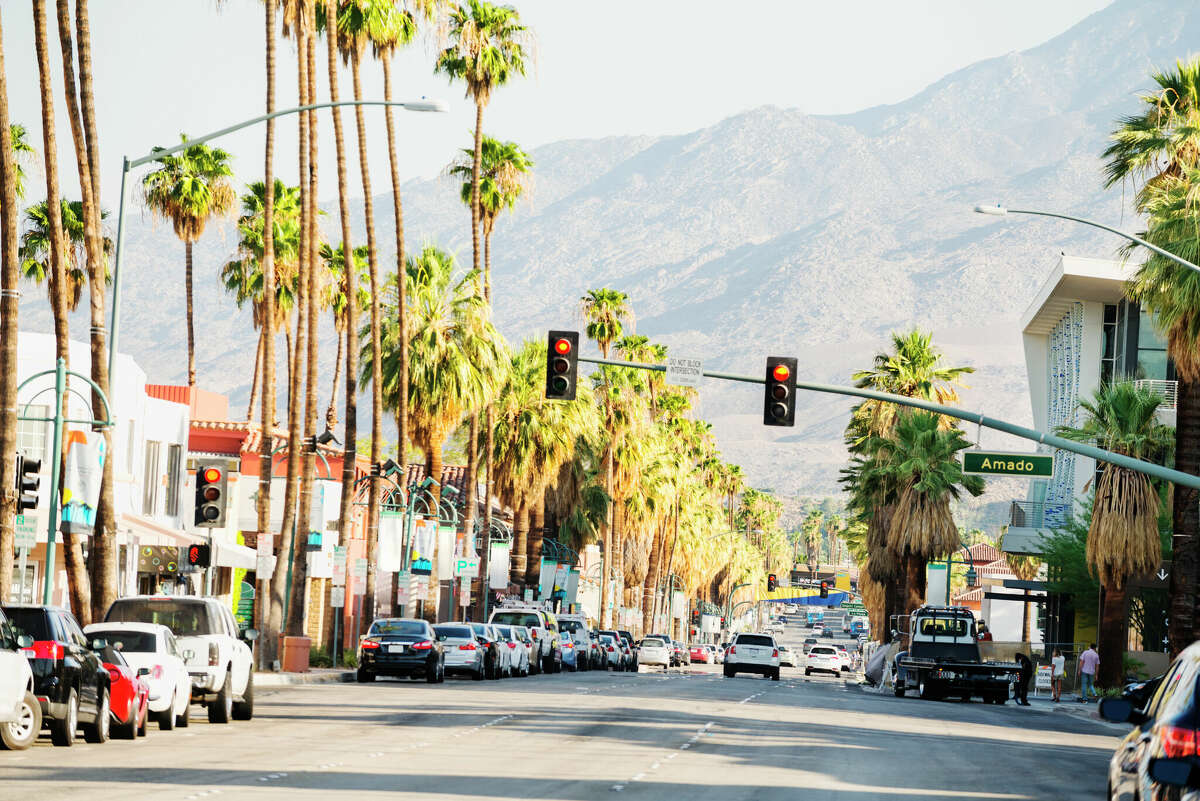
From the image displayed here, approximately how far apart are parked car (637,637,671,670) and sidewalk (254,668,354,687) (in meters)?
34.8

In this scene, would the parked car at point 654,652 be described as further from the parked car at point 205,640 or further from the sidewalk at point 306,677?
the parked car at point 205,640

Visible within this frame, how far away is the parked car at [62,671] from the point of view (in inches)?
770

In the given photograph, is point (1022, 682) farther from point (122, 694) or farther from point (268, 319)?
point (122, 694)

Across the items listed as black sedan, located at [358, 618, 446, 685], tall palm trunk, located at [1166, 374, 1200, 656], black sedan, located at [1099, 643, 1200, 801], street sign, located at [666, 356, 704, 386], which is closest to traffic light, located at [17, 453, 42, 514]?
street sign, located at [666, 356, 704, 386]

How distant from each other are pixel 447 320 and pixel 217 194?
15817mm

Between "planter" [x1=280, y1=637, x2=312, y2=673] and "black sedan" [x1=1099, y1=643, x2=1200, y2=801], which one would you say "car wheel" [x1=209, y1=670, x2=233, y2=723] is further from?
"planter" [x1=280, y1=637, x2=312, y2=673]

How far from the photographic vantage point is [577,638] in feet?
202

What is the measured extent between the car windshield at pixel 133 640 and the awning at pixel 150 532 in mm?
19389

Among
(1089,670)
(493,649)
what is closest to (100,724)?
(493,649)

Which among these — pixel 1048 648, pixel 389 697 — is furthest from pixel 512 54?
pixel 1048 648

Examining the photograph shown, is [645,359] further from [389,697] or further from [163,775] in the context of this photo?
[163,775]

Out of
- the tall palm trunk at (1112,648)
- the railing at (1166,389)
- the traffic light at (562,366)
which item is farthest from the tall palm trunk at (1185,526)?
the railing at (1166,389)

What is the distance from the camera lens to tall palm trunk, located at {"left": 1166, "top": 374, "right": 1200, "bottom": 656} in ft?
118

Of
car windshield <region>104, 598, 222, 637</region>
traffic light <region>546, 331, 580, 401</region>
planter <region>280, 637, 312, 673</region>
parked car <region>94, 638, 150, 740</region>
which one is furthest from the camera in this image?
planter <region>280, 637, 312, 673</region>
